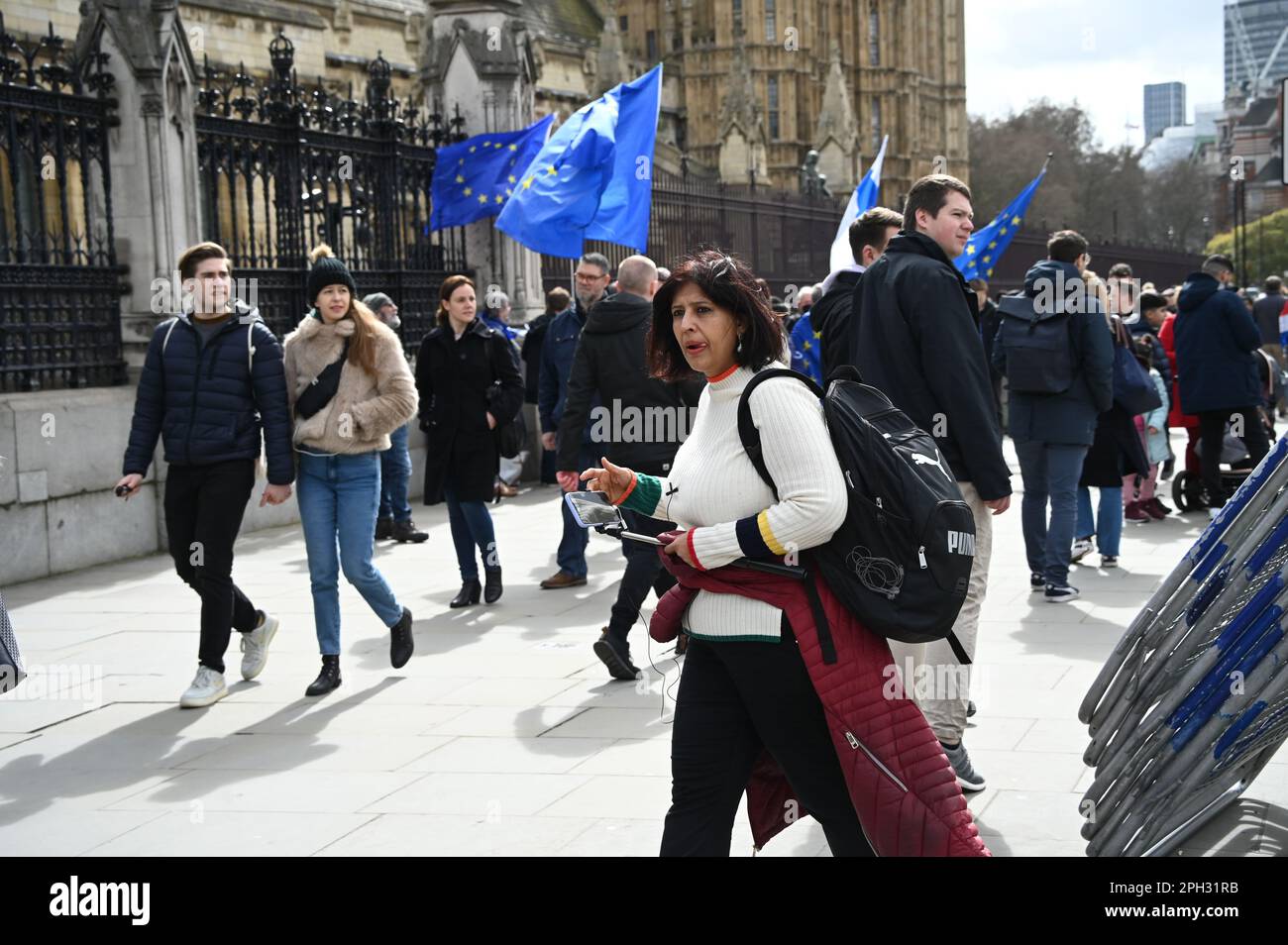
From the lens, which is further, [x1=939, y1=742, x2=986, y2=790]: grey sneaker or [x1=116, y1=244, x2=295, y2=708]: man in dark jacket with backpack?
[x1=116, y1=244, x2=295, y2=708]: man in dark jacket with backpack

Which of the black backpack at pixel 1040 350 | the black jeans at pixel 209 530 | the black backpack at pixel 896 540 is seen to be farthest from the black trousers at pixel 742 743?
the black backpack at pixel 1040 350

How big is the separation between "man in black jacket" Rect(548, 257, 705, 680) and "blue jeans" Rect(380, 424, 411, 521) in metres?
3.73

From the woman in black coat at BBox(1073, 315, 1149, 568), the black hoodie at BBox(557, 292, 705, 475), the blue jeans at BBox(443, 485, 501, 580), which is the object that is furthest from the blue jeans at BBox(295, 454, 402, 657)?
the woman in black coat at BBox(1073, 315, 1149, 568)

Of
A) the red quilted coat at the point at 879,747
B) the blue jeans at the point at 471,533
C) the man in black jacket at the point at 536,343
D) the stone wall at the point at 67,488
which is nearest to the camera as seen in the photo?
the red quilted coat at the point at 879,747

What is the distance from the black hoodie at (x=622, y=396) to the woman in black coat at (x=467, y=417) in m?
1.19

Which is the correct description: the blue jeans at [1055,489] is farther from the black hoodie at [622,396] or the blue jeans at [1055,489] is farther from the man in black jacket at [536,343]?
the man in black jacket at [536,343]

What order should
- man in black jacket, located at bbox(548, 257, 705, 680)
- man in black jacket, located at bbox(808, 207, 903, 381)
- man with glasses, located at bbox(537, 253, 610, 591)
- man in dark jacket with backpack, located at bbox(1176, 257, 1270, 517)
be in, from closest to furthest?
man in black jacket, located at bbox(808, 207, 903, 381)
man in black jacket, located at bbox(548, 257, 705, 680)
man with glasses, located at bbox(537, 253, 610, 591)
man in dark jacket with backpack, located at bbox(1176, 257, 1270, 517)

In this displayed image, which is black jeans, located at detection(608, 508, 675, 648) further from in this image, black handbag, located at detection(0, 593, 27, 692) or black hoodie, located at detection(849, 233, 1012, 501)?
black handbag, located at detection(0, 593, 27, 692)

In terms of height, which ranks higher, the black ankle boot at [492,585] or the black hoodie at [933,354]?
the black hoodie at [933,354]

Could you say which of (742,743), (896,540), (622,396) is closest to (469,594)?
(622,396)

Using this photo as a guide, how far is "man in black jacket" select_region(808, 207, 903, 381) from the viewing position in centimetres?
624

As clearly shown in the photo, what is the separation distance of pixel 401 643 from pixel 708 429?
3910mm

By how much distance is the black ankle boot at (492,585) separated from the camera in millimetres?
9555
